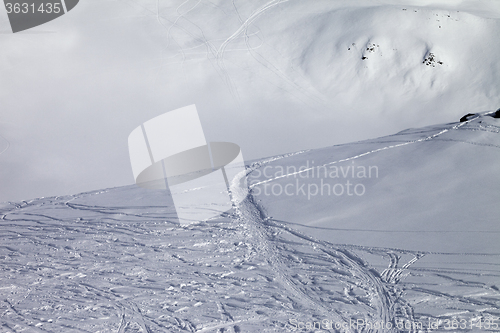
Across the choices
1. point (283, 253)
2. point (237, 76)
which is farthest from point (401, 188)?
point (237, 76)

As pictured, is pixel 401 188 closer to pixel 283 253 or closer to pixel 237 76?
pixel 283 253

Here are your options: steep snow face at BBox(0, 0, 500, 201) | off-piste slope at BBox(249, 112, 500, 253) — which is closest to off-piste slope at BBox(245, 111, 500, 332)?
off-piste slope at BBox(249, 112, 500, 253)

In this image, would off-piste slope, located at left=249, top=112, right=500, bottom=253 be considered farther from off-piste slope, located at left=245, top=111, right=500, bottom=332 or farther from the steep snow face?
the steep snow face

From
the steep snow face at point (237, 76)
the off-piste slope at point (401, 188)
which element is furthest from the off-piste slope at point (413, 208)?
the steep snow face at point (237, 76)

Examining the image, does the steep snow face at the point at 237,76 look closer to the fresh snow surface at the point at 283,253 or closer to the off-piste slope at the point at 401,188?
the off-piste slope at the point at 401,188

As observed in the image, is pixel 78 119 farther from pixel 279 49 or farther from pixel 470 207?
pixel 470 207

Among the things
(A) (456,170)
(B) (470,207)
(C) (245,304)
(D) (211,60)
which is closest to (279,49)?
(D) (211,60)
